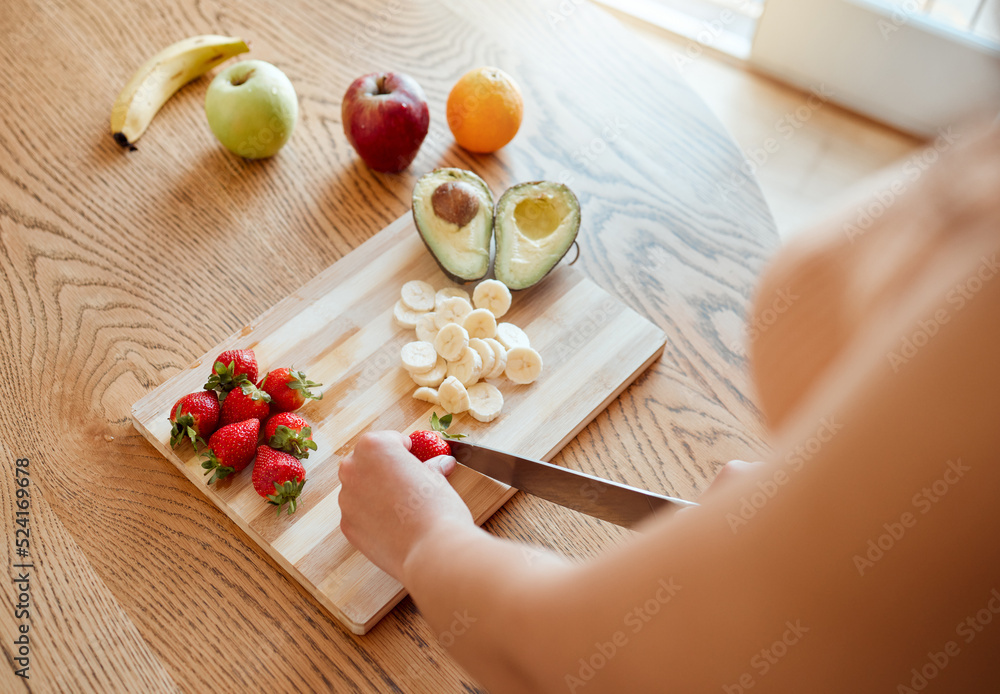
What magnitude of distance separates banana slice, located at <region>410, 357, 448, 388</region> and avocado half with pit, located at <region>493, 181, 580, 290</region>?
0.65 feet

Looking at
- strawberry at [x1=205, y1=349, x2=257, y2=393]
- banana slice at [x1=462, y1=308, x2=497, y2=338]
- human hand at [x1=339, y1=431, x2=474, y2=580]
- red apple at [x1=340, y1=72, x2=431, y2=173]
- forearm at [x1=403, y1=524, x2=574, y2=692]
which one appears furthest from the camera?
red apple at [x1=340, y1=72, x2=431, y2=173]

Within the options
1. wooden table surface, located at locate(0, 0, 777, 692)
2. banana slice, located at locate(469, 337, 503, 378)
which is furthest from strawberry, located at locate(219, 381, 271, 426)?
banana slice, located at locate(469, 337, 503, 378)

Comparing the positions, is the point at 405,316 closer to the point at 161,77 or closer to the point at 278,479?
the point at 278,479

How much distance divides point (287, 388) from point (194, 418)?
0.14 meters

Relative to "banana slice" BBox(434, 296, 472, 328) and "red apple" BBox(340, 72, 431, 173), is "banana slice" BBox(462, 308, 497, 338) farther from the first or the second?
"red apple" BBox(340, 72, 431, 173)

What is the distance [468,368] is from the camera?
3.88ft

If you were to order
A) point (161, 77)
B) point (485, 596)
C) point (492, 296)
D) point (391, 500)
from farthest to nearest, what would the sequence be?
point (161, 77) < point (492, 296) < point (391, 500) < point (485, 596)

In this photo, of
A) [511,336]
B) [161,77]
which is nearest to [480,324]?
[511,336]

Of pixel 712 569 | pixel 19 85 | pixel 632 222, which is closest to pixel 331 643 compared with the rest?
pixel 712 569

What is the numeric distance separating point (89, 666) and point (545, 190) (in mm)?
984

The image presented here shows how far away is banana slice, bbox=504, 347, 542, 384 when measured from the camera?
1.21 metres

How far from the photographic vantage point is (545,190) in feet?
4.37

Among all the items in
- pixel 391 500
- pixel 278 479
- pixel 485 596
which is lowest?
Result: pixel 278 479

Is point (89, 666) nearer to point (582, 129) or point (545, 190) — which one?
point (545, 190)
